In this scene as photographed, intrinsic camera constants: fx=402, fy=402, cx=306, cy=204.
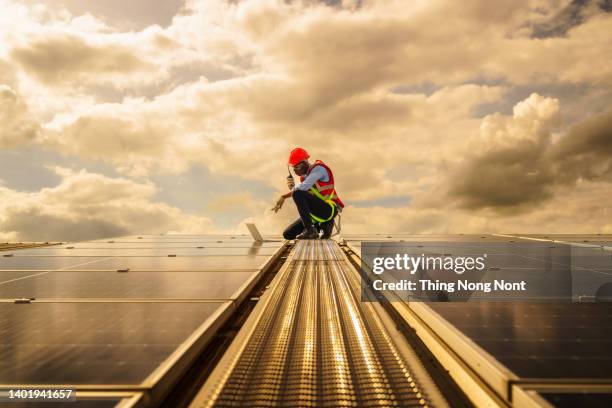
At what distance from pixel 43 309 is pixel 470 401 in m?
2.92

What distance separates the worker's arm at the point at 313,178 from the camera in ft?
29.9

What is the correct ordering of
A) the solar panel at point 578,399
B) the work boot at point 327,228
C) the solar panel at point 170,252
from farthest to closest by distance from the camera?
the work boot at point 327,228 < the solar panel at point 170,252 < the solar panel at point 578,399

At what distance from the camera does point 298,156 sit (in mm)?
9539

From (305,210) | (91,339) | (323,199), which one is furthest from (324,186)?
(91,339)

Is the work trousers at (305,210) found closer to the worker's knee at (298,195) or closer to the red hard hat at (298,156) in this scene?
the worker's knee at (298,195)

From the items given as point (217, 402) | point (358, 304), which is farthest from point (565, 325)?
point (217, 402)

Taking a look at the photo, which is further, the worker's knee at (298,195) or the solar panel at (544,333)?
the worker's knee at (298,195)

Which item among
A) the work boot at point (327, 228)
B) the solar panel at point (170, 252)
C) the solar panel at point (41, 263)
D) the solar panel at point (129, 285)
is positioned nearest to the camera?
the solar panel at point (129, 285)

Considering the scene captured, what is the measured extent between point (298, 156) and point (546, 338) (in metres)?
7.73

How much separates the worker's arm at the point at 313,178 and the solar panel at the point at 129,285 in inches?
194

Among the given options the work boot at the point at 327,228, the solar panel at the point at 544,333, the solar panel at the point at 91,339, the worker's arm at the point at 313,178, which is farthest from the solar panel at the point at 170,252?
the solar panel at the point at 544,333

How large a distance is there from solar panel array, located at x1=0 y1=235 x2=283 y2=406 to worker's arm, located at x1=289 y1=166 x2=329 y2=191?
436 centimetres

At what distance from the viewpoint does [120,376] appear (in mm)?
1758

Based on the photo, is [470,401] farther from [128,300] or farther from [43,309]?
[43,309]
